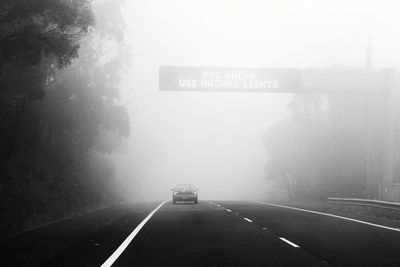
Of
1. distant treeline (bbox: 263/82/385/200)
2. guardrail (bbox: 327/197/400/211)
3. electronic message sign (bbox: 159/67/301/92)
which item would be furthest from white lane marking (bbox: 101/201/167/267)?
distant treeline (bbox: 263/82/385/200)

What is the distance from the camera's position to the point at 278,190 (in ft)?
265

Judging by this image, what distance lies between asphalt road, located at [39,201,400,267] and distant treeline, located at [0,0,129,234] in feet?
15.5

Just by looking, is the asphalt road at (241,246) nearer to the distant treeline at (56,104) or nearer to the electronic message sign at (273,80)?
the distant treeline at (56,104)

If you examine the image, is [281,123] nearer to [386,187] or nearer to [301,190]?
[301,190]

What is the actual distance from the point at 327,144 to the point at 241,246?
39.2m

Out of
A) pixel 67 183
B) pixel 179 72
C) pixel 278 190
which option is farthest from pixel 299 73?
pixel 278 190

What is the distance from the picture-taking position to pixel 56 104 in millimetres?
30109

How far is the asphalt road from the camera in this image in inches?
417

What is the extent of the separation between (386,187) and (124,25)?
61.5 feet

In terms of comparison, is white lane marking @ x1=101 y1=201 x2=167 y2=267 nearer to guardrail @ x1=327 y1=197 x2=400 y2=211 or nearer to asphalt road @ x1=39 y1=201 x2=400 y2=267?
asphalt road @ x1=39 y1=201 x2=400 y2=267

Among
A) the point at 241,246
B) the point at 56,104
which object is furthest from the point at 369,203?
the point at 56,104

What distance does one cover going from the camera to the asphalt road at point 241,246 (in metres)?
10.6

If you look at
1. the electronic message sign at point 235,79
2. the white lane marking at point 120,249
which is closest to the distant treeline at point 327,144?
the electronic message sign at point 235,79

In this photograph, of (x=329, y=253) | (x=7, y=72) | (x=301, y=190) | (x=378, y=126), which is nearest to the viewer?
(x=329, y=253)
